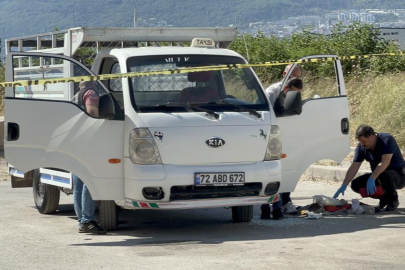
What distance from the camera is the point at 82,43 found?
10727mm

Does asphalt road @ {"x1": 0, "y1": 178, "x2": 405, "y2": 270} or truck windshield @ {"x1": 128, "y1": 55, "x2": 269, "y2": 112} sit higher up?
truck windshield @ {"x1": 128, "y1": 55, "x2": 269, "y2": 112}

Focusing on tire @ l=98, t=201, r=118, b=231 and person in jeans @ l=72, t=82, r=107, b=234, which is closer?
person in jeans @ l=72, t=82, r=107, b=234

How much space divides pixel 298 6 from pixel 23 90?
133 m

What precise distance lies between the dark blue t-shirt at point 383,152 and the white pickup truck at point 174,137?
0.59 m

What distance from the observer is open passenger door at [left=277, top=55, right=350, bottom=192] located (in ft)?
32.7

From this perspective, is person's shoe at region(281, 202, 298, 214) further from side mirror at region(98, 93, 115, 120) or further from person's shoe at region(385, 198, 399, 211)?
side mirror at region(98, 93, 115, 120)

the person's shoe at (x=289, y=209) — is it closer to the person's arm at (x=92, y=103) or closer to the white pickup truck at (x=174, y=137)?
the white pickup truck at (x=174, y=137)

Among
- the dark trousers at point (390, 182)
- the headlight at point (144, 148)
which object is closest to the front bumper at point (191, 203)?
the headlight at point (144, 148)

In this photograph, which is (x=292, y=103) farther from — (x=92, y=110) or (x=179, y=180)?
(x=92, y=110)

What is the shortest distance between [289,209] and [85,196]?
2.55 meters

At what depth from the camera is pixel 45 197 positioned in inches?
434

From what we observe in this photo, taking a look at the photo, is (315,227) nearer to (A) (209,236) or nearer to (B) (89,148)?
(A) (209,236)

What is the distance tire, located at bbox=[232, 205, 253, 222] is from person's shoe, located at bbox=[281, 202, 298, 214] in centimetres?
64

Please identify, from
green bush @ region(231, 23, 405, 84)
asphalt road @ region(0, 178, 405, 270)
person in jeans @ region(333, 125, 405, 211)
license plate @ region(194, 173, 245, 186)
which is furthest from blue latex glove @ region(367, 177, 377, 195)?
green bush @ region(231, 23, 405, 84)
